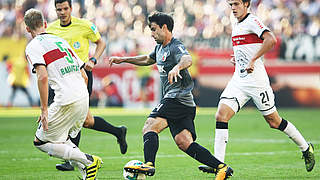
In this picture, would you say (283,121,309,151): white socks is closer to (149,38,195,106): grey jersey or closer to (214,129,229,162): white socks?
(214,129,229,162): white socks

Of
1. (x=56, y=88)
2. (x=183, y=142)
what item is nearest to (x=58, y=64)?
(x=56, y=88)

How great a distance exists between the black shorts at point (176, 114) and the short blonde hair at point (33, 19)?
5.32 feet

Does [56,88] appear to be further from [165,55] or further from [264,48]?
[264,48]

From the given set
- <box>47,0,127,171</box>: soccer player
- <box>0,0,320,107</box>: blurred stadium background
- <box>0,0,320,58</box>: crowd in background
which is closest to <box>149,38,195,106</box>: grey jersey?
<box>47,0,127,171</box>: soccer player

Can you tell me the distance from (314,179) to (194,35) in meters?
17.4

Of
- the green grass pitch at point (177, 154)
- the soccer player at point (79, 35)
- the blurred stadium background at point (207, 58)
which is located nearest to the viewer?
the green grass pitch at point (177, 154)

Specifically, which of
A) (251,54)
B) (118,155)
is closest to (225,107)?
(251,54)

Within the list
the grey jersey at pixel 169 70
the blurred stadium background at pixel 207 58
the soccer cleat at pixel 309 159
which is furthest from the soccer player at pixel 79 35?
the blurred stadium background at pixel 207 58

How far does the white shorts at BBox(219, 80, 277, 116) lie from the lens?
781 centimetres

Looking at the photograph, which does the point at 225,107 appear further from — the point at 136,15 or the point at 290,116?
the point at 136,15

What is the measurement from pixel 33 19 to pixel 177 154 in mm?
4446

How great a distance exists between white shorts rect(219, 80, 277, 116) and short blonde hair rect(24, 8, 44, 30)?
256 cm

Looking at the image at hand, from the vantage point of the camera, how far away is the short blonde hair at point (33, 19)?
6.42m

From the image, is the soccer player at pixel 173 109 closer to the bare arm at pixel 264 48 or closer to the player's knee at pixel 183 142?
the player's knee at pixel 183 142
